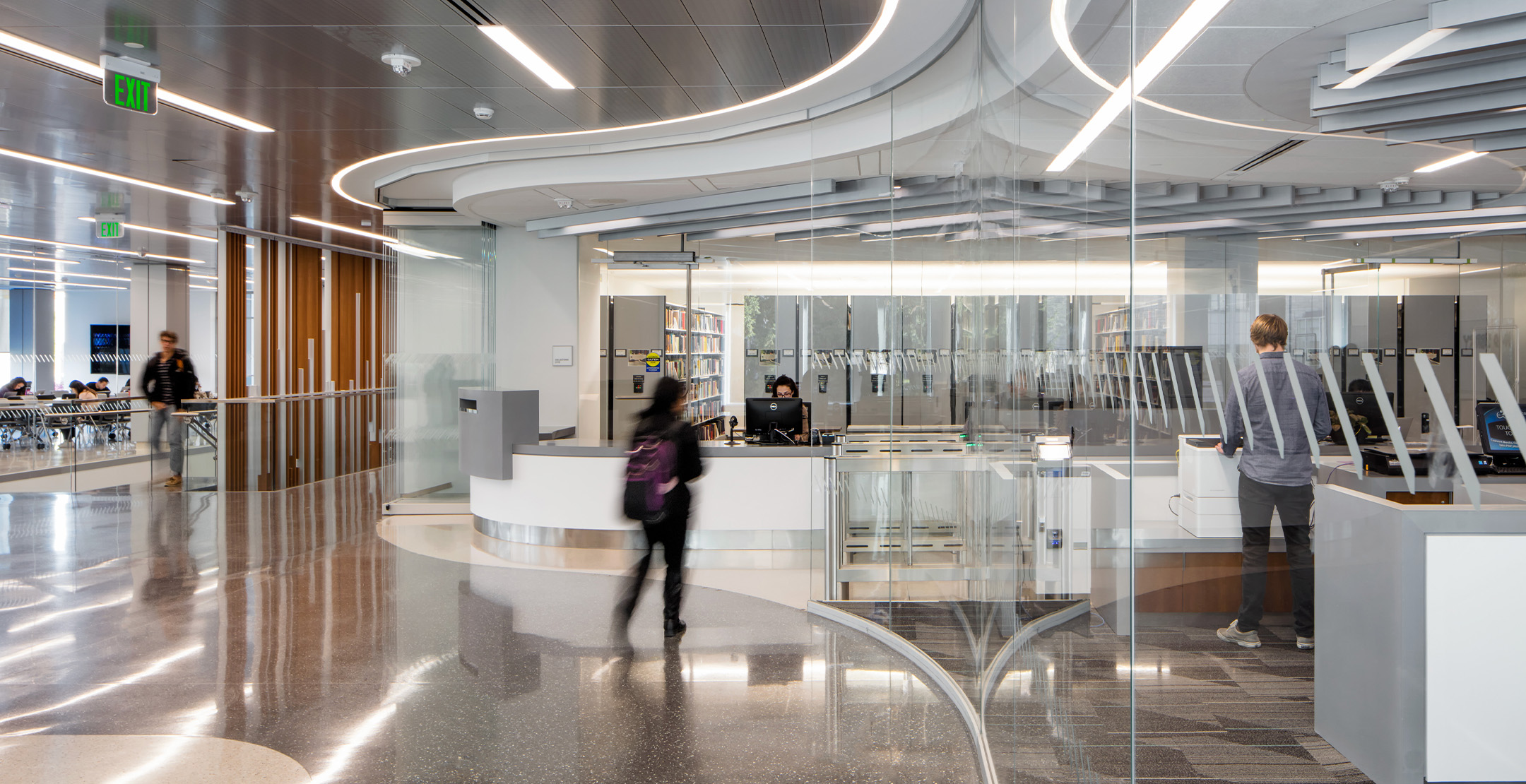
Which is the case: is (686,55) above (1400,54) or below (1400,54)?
above

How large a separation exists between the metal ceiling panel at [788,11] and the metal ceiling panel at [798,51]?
8 centimetres

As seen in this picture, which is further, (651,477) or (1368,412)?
(651,477)

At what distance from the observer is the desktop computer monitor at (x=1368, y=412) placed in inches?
36.2

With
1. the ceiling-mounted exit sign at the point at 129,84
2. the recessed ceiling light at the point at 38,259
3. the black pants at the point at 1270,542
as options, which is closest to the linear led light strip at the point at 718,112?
the ceiling-mounted exit sign at the point at 129,84

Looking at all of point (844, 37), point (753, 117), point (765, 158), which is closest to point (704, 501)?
point (765, 158)

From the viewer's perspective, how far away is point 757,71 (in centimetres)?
513

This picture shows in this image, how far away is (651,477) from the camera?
4.84 metres

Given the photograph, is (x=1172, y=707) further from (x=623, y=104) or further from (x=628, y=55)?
(x=623, y=104)

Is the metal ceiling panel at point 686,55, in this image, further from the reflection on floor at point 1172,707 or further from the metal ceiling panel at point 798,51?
the reflection on floor at point 1172,707

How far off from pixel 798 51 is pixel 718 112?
4.42 ft

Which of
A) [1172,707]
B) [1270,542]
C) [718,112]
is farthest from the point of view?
[718,112]

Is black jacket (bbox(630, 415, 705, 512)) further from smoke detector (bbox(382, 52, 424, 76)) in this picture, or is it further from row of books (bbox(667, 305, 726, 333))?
row of books (bbox(667, 305, 726, 333))

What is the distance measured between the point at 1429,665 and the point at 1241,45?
104 cm

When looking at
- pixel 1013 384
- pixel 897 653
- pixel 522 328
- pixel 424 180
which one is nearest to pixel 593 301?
pixel 522 328
